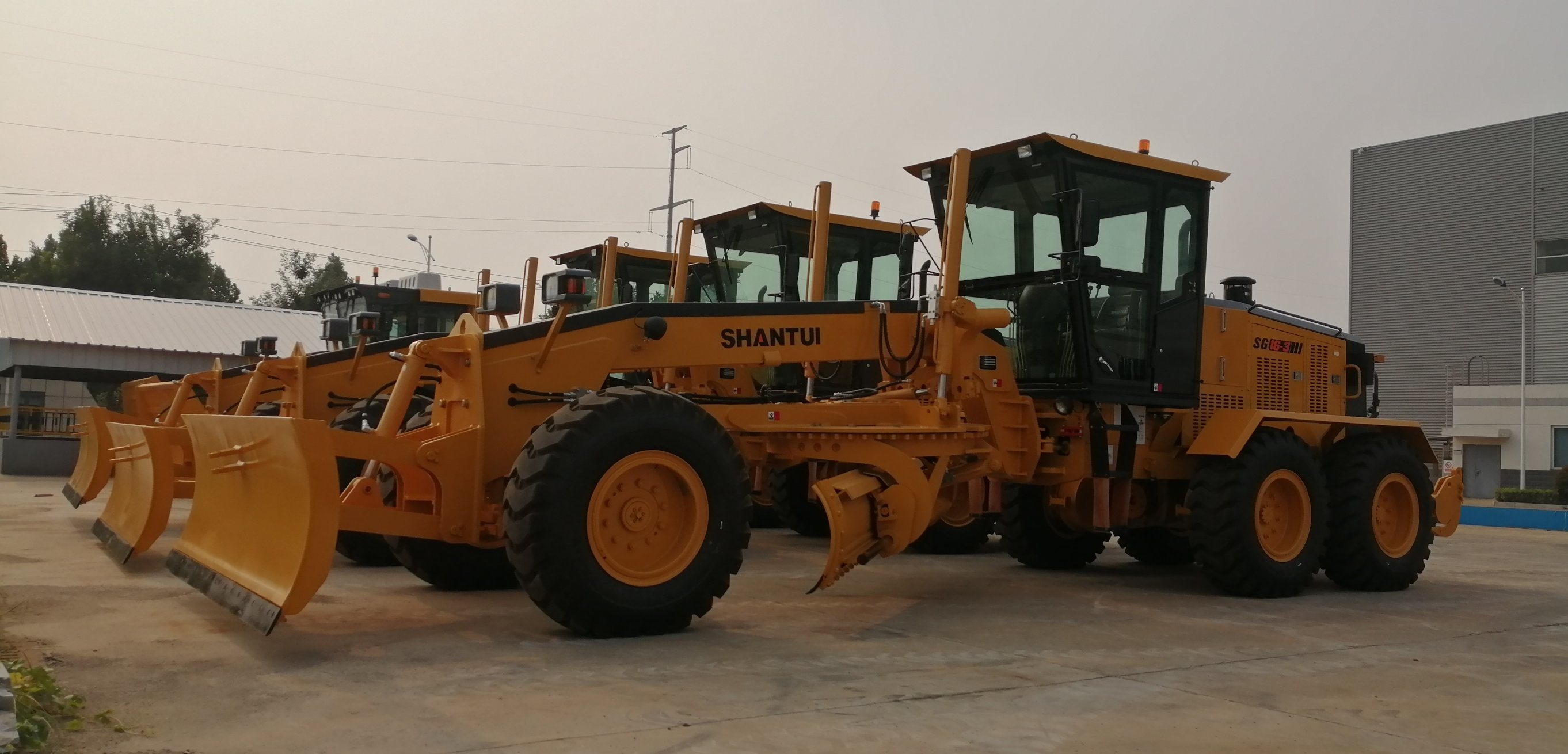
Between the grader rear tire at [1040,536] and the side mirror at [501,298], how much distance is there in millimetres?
→ 5139

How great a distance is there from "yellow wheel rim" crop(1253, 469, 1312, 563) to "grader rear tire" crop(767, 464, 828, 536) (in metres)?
5.11

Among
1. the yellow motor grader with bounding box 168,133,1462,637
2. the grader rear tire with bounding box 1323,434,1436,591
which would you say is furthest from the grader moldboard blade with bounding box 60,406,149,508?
the grader rear tire with bounding box 1323,434,1436,591

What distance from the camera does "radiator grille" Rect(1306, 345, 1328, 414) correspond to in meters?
10.5

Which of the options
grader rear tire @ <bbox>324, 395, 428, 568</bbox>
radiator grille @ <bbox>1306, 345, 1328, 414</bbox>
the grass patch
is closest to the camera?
the grass patch

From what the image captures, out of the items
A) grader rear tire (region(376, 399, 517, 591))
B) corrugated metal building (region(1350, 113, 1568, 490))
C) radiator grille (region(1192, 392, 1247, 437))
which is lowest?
grader rear tire (region(376, 399, 517, 591))

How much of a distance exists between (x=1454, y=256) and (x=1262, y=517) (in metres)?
39.9

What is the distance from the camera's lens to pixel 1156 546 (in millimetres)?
11484

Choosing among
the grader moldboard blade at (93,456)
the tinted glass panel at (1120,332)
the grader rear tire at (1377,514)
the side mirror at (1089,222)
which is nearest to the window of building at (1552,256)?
the grader rear tire at (1377,514)

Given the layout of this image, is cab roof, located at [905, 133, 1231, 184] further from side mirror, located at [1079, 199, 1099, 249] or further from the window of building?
the window of building

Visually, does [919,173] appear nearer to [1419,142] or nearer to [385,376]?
[385,376]

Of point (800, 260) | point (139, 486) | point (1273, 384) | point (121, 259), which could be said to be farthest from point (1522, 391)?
point (121, 259)

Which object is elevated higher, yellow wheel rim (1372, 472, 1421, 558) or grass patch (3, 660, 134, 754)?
yellow wheel rim (1372, 472, 1421, 558)

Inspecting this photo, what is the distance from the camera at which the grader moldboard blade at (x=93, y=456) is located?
11.6 m

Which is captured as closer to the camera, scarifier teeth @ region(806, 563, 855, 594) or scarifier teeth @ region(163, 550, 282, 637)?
scarifier teeth @ region(163, 550, 282, 637)
